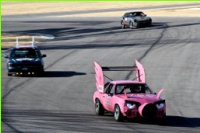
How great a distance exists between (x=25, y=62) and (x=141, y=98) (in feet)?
48.8

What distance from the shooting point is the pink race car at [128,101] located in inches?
776

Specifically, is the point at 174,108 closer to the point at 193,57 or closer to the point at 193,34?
the point at 193,57

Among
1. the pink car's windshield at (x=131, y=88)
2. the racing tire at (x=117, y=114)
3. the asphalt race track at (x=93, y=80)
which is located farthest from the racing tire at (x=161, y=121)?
the pink car's windshield at (x=131, y=88)

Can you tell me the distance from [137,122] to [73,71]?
610 inches

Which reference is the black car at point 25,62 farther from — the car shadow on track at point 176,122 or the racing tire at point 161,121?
the racing tire at point 161,121

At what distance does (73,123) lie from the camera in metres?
19.9

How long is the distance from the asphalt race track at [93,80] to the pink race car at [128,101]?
0.33 meters

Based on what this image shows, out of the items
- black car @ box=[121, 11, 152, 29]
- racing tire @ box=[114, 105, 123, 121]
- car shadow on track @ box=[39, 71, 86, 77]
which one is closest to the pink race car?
racing tire @ box=[114, 105, 123, 121]

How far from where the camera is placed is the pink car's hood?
19812 millimetres

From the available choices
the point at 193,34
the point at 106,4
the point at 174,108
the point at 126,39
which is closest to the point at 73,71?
the point at 174,108

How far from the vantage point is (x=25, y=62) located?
34.0m

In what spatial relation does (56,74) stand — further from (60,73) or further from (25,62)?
(25,62)

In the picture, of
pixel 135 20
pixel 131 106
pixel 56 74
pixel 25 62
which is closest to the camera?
pixel 131 106

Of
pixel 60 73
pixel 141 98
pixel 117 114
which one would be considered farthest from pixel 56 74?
pixel 141 98
